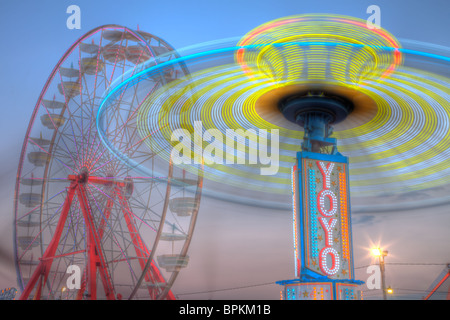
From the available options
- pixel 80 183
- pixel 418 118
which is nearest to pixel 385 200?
pixel 418 118

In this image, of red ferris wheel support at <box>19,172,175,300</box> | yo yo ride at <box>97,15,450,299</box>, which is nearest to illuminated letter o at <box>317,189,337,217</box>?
yo yo ride at <box>97,15,450,299</box>

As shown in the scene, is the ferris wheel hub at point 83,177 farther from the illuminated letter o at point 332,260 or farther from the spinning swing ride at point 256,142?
the illuminated letter o at point 332,260

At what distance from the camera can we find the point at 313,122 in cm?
1596

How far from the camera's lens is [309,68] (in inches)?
549

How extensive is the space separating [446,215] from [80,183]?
721 inches

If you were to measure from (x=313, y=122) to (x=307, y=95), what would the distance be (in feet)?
3.30

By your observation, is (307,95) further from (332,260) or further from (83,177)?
(83,177)

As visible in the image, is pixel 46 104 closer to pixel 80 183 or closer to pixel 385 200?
pixel 80 183

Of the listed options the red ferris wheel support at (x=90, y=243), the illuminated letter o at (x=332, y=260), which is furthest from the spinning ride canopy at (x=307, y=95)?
the illuminated letter o at (x=332, y=260)

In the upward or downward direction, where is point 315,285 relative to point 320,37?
downward

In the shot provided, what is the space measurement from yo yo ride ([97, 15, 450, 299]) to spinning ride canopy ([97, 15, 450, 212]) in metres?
0.04

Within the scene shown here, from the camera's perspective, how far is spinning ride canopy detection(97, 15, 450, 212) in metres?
12.8

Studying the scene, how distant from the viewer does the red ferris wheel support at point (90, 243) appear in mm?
18797

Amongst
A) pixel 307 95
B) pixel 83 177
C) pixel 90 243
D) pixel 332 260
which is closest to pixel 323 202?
pixel 332 260
